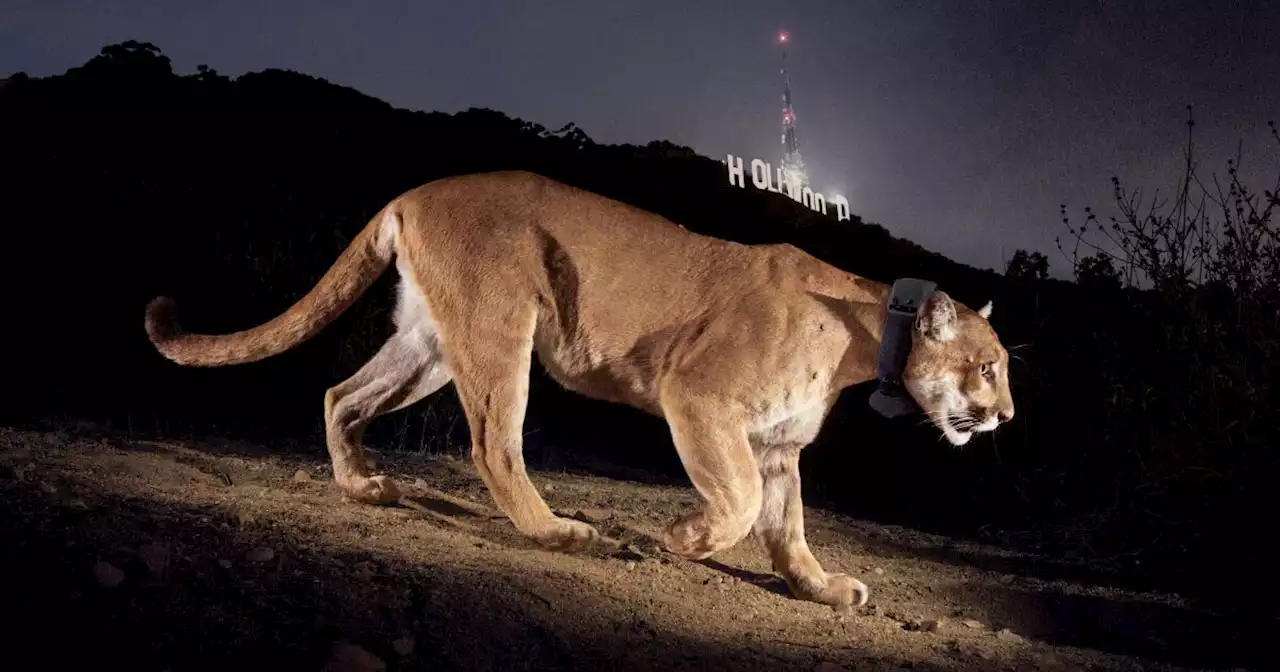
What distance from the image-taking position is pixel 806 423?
4496 mm

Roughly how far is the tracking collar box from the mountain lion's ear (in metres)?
0.03

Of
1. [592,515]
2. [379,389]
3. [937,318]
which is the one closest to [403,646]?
[379,389]

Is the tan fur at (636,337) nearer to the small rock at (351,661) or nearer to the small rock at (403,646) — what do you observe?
Answer: the small rock at (403,646)

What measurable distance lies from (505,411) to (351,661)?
6.64ft

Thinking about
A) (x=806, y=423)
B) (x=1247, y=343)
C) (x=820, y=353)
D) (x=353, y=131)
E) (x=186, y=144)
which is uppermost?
Answer: (x=353, y=131)

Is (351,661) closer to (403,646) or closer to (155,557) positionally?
(403,646)

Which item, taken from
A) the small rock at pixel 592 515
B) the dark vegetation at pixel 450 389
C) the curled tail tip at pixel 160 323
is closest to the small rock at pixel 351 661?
the curled tail tip at pixel 160 323

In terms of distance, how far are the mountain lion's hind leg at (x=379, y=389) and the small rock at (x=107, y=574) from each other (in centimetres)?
225

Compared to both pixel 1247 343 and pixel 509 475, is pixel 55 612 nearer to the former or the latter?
pixel 509 475

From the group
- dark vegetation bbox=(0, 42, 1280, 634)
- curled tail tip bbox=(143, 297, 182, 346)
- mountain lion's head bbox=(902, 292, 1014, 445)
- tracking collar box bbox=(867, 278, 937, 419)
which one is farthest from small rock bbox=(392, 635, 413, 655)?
dark vegetation bbox=(0, 42, 1280, 634)

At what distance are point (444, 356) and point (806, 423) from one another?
70.9 inches

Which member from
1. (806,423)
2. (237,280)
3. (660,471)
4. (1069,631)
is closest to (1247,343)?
(1069,631)

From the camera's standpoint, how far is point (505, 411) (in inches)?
174

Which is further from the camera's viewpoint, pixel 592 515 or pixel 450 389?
pixel 450 389
